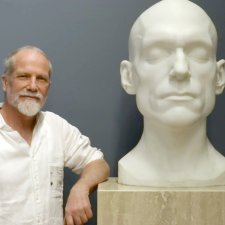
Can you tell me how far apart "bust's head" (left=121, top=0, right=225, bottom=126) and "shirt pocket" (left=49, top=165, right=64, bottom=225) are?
40 centimetres

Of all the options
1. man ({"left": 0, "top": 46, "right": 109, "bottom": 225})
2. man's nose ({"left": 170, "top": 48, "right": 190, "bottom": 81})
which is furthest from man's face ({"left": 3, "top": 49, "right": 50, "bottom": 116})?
man's nose ({"left": 170, "top": 48, "right": 190, "bottom": 81})

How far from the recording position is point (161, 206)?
5.14 feet

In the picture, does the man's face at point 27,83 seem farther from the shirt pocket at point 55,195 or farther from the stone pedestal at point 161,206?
the stone pedestal at point 161,206

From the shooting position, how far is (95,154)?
6.05 ft

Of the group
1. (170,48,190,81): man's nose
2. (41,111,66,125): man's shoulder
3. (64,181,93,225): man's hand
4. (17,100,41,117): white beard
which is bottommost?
(64,181,93,225): man's hand

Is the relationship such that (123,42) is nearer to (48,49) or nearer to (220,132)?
(48,49)

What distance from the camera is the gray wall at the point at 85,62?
2191 mm

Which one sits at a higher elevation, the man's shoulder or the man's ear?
the man's ear

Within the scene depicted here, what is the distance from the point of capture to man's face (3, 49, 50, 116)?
172 centimetres

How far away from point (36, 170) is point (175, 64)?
0.62 meters

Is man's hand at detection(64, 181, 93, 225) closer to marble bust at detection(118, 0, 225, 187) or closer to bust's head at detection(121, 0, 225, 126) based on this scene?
marble bust at detection(118, 0, 225, 187)

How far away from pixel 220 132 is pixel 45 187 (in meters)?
0.92

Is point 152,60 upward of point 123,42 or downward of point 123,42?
downward

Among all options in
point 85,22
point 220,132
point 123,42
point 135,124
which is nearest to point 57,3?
point 85,22
